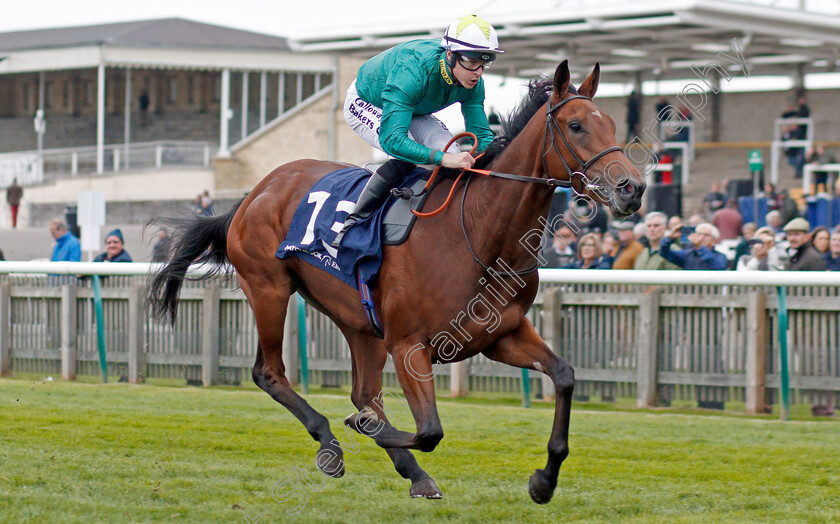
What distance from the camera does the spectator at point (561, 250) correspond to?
9.07 metres

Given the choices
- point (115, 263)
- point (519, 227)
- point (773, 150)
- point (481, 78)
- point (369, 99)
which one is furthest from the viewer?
point (773, 150)

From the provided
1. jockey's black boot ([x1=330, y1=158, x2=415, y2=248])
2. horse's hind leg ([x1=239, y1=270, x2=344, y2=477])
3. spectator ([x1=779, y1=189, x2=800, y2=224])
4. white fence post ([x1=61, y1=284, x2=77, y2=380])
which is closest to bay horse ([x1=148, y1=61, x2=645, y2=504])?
jockey's black boot ([x1=330, y1=158, x2=415, y2=248])

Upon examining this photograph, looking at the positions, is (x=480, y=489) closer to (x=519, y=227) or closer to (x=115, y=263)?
(x=519, y=227)

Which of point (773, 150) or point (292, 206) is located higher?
point (773, 150)

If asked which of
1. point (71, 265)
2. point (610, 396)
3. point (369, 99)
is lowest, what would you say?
point (610, 396)

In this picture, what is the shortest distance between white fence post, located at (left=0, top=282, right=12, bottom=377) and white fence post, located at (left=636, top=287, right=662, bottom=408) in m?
5.54

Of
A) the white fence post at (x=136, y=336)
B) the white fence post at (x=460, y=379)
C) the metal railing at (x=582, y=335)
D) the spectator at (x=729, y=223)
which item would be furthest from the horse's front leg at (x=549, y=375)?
the spectator at (x=729, y=223)

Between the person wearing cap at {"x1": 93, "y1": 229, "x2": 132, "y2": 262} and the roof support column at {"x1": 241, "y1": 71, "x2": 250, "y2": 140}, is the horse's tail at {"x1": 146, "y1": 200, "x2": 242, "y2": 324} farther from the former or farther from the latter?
the roof support column at {"x1": 241, "y1": 71, "x2": 250, "y2": 140}

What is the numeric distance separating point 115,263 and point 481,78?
5229 mm

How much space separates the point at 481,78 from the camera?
15.0ft

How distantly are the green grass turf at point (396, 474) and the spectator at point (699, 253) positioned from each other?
1.36m

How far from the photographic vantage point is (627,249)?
8648mm

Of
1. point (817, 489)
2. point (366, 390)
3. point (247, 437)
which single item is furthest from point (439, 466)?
point (817, 489)

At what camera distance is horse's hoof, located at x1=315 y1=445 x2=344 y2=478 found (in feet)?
15.5
